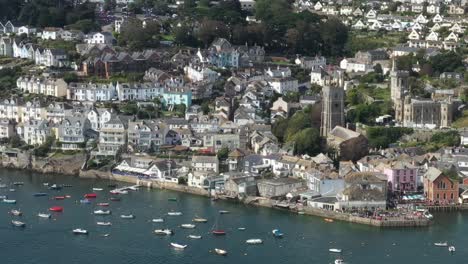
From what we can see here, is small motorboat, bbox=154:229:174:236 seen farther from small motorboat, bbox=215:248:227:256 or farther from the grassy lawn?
the grassy lawn

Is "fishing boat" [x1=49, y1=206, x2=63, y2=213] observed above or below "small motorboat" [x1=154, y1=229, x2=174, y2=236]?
above

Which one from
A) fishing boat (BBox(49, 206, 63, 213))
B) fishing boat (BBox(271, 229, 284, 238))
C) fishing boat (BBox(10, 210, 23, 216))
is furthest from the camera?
fishing boat (BBox(49, 206, 63, 213))

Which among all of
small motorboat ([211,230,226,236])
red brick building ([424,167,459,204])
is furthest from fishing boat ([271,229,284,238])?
red brick building ([424,167,459,204])

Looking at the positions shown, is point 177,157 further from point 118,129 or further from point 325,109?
point 325,109

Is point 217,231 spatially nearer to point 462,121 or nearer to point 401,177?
point 401,177

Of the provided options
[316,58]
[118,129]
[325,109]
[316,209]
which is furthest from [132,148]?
[316,58]

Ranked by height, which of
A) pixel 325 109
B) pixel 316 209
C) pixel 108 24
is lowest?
pixel 316 209

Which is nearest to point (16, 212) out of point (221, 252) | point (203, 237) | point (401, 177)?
point (203, 237)
